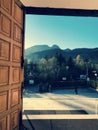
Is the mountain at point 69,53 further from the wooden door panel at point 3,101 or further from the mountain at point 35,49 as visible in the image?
the wooden door panel at point 3,101

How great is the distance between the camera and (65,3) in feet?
14.7

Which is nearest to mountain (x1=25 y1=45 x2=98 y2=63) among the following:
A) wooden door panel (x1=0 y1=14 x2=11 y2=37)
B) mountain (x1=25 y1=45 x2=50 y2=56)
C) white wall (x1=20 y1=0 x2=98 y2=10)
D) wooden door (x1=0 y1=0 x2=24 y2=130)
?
mountain (x1=25 y1=45 x2=50 y2=56)

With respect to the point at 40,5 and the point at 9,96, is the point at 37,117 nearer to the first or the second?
the point at 9,96

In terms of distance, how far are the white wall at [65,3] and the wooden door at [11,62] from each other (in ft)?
0.92

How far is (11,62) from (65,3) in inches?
62.9

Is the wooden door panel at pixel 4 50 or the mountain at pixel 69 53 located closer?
the wooden door panel at pixel 4 50

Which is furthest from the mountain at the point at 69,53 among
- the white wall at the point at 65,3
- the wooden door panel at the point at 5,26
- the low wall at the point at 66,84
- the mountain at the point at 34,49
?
the wooden door panel at the point at 5,26

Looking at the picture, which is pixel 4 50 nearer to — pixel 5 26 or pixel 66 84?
pixel 5 26

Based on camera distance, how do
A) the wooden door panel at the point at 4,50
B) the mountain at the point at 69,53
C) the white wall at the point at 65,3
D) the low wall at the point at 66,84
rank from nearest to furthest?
the wooden door panel at the point at 4,50 → the white wall at the point at 65,3 → the low wall at the point at 66,84 → the mountain at the point at 69,53

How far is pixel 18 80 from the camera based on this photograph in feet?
15.1

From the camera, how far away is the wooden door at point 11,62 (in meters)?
3.65

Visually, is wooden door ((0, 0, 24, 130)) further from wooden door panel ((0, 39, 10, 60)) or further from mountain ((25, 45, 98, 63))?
mountain ((25, 45, 98, 63))

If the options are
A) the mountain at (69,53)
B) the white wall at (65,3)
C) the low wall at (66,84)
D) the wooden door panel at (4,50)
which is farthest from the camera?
the mountain at (69,53)

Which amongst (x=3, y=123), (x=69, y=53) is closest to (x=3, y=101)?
(x=3, y=123)
